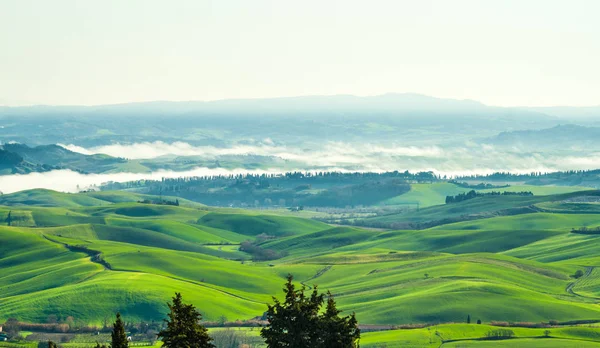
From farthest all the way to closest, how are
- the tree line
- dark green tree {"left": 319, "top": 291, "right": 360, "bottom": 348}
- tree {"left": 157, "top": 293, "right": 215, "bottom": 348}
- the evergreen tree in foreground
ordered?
the evergreen tree in foreground → dark green tree {"left": 319, "top": 291, "right": 360, "bottom": 348} → the tree line → tree {"left": 157, "top": 293, "right": 215, "bottom": 348}

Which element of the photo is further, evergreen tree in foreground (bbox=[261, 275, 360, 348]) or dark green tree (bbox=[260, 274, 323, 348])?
dark green tree (bbox=[260, 274, 323, 348])

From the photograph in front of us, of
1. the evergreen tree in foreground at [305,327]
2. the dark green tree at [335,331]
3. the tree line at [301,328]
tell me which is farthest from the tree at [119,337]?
the dark green tree at [335,331]

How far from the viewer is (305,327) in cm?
6219

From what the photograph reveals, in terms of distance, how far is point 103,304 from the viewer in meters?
176

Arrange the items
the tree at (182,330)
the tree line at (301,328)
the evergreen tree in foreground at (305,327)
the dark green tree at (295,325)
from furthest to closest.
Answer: the dark green tree at (295,325) → the evergreen tree in foreground at (305,327) → the tree line at (301,328) → the tree at (182,330)

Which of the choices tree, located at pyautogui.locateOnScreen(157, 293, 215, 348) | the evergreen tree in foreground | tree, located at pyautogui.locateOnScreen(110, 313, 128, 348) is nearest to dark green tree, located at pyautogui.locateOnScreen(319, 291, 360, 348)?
the evergreen tree in foreground

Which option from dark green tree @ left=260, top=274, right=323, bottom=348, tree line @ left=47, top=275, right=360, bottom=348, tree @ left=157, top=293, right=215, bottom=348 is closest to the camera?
tree @ left=157, top=293, right=215, bottom=348

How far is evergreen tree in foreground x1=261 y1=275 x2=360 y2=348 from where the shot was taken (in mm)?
61562

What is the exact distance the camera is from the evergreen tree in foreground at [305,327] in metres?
61.6

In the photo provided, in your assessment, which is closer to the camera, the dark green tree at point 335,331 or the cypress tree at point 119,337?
the cypress tree at point 119,337

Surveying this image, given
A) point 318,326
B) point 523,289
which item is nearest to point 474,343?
point 523,289

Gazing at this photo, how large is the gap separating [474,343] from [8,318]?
225 ft

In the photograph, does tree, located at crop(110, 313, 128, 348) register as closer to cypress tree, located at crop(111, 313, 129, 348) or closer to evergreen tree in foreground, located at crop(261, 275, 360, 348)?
cypress tree, located at crop(111, 313, 129, 348)

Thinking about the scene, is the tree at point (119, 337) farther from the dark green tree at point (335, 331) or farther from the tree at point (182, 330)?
the dark green tree at point (335, 331)
